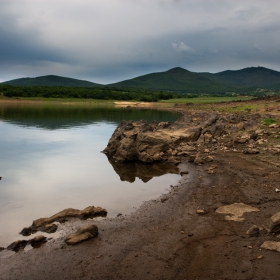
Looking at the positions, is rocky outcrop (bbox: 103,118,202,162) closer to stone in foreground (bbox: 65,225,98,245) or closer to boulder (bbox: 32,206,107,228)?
boulder (bbox: 32,206,107,228)

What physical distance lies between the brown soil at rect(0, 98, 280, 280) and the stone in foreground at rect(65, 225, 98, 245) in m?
0.24

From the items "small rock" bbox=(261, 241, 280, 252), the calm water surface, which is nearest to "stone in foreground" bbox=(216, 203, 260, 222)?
"small rock" bbox=(261, 241, 280, 252)

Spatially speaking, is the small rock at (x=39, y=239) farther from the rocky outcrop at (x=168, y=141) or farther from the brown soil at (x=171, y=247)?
the rocky outcrop at (x=168, y=141)

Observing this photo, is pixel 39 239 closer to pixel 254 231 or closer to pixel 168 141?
pixel 254 231

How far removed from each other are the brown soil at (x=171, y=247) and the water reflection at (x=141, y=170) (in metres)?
4.92

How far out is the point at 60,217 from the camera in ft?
43.0

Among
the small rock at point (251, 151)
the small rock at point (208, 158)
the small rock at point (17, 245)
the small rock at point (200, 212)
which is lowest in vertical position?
the small rock at point (17, 245)

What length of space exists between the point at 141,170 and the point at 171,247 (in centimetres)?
1210

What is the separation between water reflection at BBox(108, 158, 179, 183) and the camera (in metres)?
20.5

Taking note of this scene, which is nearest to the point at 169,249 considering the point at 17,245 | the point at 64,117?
the point at 17,245

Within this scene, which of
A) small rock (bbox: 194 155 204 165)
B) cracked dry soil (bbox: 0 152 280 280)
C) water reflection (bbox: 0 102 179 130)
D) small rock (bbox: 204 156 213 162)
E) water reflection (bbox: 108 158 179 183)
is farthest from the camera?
water reflection (bbox: 0 102 179 130)

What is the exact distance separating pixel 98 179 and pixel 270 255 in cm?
1249

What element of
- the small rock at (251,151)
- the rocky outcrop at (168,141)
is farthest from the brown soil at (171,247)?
the rocky outcrop at (168,141)

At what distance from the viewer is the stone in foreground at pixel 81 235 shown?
10867mm
